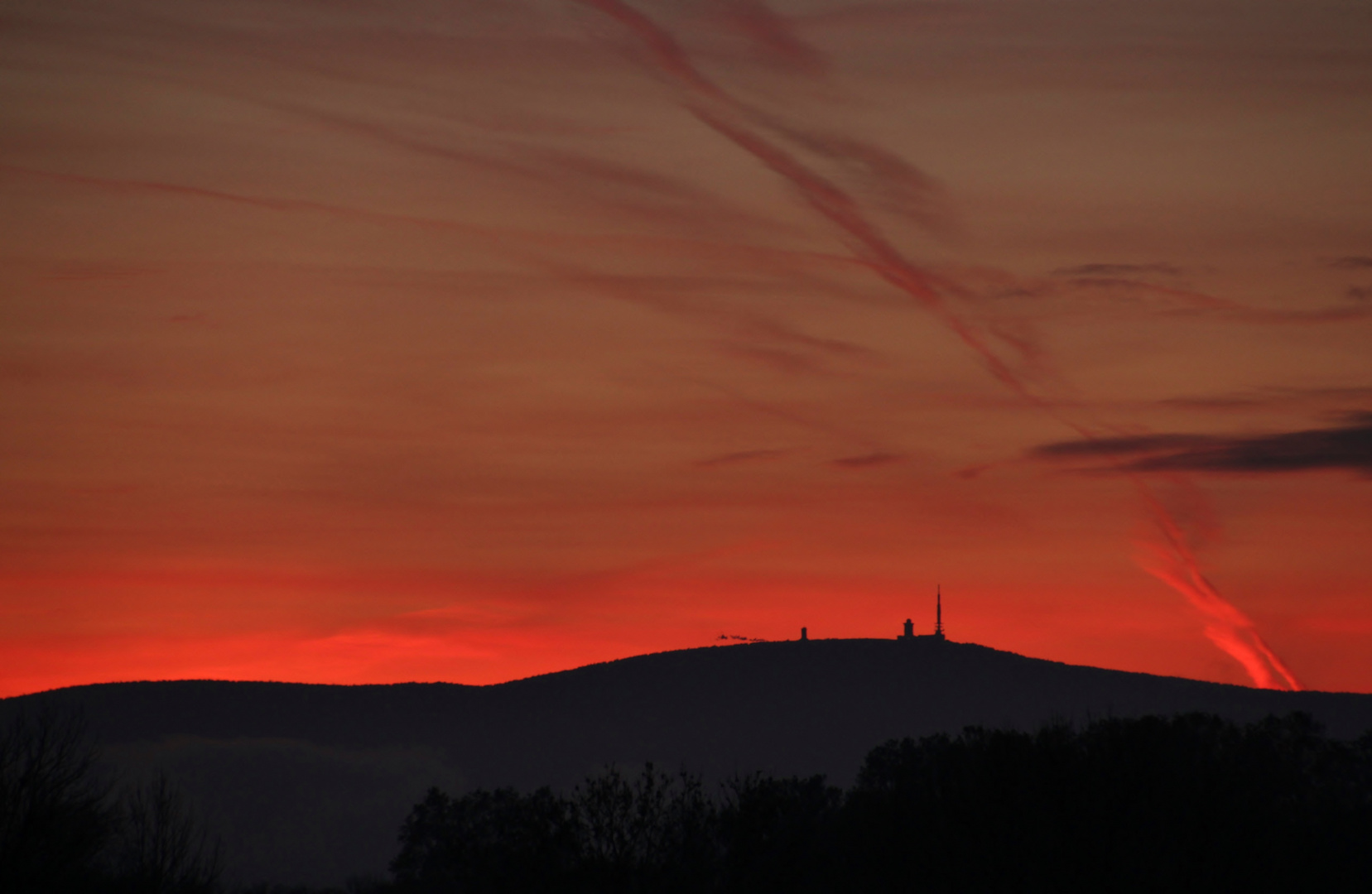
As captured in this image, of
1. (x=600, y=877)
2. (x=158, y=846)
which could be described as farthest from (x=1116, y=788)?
(x=158, y=846)

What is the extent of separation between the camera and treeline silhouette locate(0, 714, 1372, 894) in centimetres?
5500

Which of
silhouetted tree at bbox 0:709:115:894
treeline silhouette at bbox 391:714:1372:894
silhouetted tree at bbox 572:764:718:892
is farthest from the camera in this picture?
silhouetted tree at bbox 572:764:718:892

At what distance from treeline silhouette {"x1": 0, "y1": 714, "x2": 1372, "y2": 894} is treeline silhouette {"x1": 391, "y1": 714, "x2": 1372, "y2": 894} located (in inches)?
4.0

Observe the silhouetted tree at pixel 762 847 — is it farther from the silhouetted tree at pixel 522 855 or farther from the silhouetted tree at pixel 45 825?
the silhouetted tree at pixel 45 825

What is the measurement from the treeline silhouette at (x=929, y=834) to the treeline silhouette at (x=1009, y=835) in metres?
0.10

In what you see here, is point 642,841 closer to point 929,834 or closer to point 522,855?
point 522,855

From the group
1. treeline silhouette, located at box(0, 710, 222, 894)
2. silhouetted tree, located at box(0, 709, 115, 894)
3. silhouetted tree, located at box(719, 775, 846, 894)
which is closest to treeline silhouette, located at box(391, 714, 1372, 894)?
silhouetted tree, located at box(719, 775, 846, 894)

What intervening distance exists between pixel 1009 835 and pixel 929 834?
6358 mm

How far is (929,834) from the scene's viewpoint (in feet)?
231

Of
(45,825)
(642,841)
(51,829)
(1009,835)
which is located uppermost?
(45,825)

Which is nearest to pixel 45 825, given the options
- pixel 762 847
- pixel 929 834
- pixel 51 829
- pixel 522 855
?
pixel 51 829

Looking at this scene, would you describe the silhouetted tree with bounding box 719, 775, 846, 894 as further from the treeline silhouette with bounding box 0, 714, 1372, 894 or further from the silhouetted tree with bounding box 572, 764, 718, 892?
the silhouetted tree with bounding box 572, 764, 718, 892

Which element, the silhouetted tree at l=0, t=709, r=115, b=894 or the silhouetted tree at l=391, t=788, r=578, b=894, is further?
the silhouetted tree at l=391, t=788, r=578, b=894

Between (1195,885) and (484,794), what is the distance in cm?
10254
